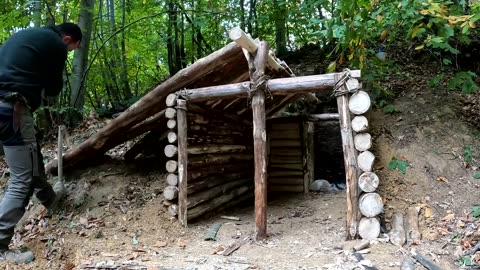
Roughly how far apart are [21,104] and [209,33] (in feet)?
21.0

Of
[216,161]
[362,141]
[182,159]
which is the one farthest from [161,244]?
[362,141]

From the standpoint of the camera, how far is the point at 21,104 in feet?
12.6

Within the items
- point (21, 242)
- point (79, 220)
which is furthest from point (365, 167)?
point (21, 242)

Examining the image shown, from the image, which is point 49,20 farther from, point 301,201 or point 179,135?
point 301,201

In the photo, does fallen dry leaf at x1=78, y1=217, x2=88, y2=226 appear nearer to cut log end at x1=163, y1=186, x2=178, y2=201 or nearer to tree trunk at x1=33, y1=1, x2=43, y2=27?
cut log end at x1=163, y1=186, x2=178, y2=201

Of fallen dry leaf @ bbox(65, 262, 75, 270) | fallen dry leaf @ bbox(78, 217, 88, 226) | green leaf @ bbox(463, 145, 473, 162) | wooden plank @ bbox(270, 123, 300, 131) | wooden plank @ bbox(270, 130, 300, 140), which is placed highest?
wooden plank @ bbox(270, 123, 300, 131)

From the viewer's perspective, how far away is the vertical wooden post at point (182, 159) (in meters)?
4.76

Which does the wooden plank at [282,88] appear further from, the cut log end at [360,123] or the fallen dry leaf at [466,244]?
the fallen dry leaf at [466,244]

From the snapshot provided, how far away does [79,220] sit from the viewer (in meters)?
4.72

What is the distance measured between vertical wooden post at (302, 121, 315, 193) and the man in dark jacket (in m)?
4.58

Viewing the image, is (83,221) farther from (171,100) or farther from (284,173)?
(284,173)

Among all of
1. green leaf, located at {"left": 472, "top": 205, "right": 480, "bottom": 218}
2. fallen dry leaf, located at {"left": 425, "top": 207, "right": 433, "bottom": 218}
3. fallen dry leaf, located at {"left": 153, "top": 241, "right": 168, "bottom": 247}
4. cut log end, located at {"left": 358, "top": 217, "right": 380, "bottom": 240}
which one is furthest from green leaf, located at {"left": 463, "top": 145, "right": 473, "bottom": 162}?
fallen dry leaf, located at {"left": 153, "top": 241, "right": 168, "bottom": 247}

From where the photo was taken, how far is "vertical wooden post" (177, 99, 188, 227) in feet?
15.6

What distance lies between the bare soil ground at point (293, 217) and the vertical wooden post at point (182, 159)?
0.17 metres
